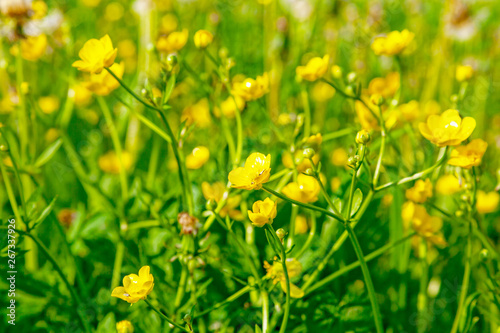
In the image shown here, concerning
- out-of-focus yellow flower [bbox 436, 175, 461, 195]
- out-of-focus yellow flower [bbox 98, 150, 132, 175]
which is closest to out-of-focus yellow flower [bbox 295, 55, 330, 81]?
out-of-focus yellow flower [bbox 436, 175, 461, 195]

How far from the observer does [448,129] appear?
62 centimetres

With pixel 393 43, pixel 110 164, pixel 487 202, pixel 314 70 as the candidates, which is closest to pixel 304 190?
pixel 314 70

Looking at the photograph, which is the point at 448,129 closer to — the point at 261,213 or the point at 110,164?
the point at 261,213

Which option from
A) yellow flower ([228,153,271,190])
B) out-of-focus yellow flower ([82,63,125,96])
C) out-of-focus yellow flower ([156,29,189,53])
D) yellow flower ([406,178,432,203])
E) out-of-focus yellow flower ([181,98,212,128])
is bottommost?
yellow flower ([406,178,432,203])

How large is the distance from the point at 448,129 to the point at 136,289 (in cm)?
46

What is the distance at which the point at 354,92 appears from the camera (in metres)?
0.77

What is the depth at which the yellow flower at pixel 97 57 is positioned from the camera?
652 mm

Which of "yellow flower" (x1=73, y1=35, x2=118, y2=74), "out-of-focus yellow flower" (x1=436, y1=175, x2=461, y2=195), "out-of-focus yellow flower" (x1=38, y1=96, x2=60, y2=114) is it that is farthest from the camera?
"out-of-focus yellow flower" (x1=38, y1=96, x2=60, y2=114)

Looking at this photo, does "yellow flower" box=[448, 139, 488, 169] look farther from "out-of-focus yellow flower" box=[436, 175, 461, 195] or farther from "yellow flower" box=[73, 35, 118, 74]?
"yellow flower" box=[73, 35, 118, 74]

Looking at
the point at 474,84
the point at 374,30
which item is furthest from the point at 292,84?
the point at 474,84

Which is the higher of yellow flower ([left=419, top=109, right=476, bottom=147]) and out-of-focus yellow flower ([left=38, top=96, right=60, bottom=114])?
out-of-focus yellow flower ([left=38, top=96, right=60, bottom=114])

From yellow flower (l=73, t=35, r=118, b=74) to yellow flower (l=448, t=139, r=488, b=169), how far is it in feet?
1.63

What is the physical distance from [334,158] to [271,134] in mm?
226

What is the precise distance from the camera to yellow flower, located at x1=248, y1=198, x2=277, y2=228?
55 centimetres
